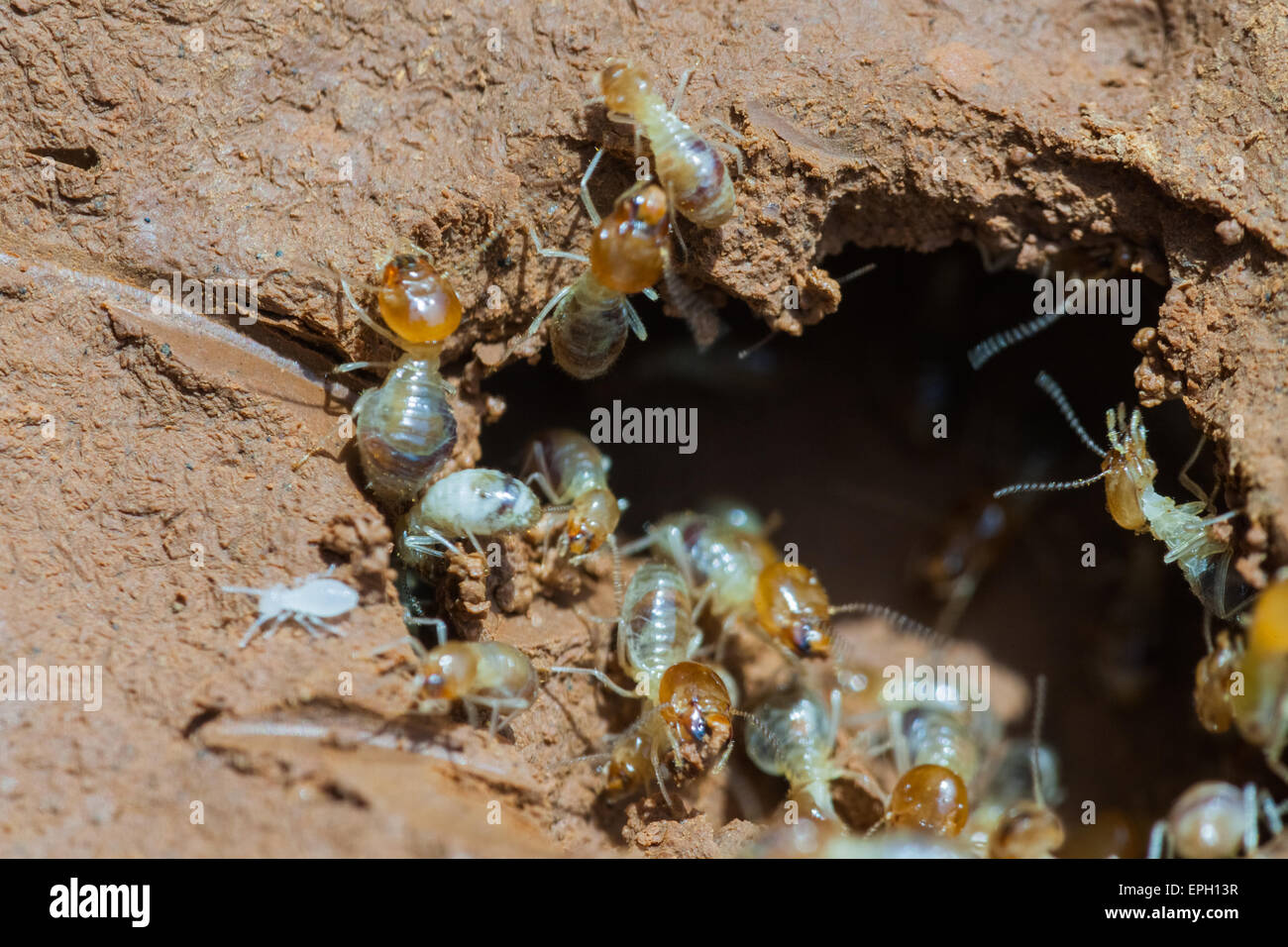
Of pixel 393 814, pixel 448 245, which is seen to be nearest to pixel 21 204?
A: pixel 448 245

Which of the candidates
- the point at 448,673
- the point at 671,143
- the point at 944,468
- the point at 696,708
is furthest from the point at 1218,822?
the point at 671,143

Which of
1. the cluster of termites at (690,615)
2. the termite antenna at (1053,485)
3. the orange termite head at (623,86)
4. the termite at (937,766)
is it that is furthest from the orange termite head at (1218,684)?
the orange termite head at (623,86)

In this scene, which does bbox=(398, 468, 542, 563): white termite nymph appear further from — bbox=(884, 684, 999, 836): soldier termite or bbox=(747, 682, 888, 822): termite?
bbox=(884, 684, 999, 836): soldier termite

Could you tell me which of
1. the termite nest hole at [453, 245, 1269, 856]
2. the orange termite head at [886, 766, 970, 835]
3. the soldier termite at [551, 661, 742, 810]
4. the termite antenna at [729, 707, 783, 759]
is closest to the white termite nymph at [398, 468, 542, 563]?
the soldier termite at [551, 661, 742, 810]

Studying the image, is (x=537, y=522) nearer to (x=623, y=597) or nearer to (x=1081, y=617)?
(x=623, y=597)

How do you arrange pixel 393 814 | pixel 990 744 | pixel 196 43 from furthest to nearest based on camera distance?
pixel 990 744, pixel 196 43, pixel 393 814

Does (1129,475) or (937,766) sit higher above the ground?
(1129,475)

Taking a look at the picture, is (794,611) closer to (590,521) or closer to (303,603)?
(590,521)
